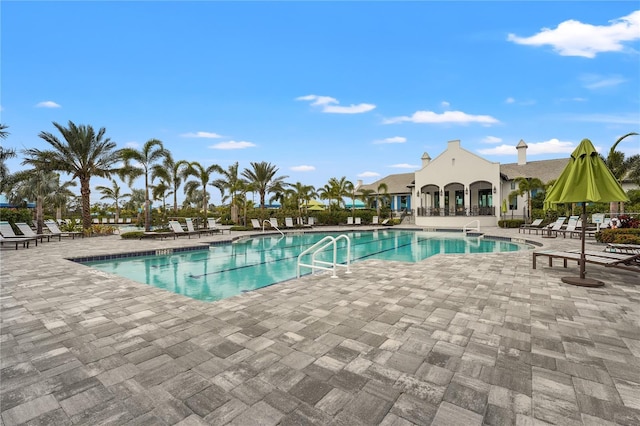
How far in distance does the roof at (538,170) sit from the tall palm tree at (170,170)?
28951mm

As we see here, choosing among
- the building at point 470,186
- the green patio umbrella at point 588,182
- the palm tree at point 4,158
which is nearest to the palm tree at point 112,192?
the palm tree at point 4,158

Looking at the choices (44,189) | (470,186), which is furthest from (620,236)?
(44,189)

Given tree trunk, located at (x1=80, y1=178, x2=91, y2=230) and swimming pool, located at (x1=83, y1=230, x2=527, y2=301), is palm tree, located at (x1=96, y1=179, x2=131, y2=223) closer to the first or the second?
tree trunk, located at (x1=80, y1=178, x2=91, y2=230)

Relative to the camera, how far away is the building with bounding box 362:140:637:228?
2634 centimetres

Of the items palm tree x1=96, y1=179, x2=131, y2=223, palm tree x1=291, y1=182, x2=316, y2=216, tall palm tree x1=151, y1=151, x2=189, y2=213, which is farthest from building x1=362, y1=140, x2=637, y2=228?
palm tree x1=96, y1=179, x2=131, y2=223

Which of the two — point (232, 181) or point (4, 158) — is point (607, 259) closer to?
point (4, 158)

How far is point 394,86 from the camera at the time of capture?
2255cm

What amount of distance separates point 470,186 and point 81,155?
1240 inches

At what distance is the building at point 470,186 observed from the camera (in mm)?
26344

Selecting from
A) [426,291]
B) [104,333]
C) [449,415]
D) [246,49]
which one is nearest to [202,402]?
[449,415]

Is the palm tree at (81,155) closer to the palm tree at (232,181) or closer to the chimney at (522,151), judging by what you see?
the palm tree at (232,181)

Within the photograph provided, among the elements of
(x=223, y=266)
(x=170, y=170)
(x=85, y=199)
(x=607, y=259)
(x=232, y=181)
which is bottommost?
(x=223, y=266)

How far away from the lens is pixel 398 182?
3862 centimetres

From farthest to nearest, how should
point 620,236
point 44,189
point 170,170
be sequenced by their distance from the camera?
1. point 44,189
2. point 170,170
3. point 620,236
